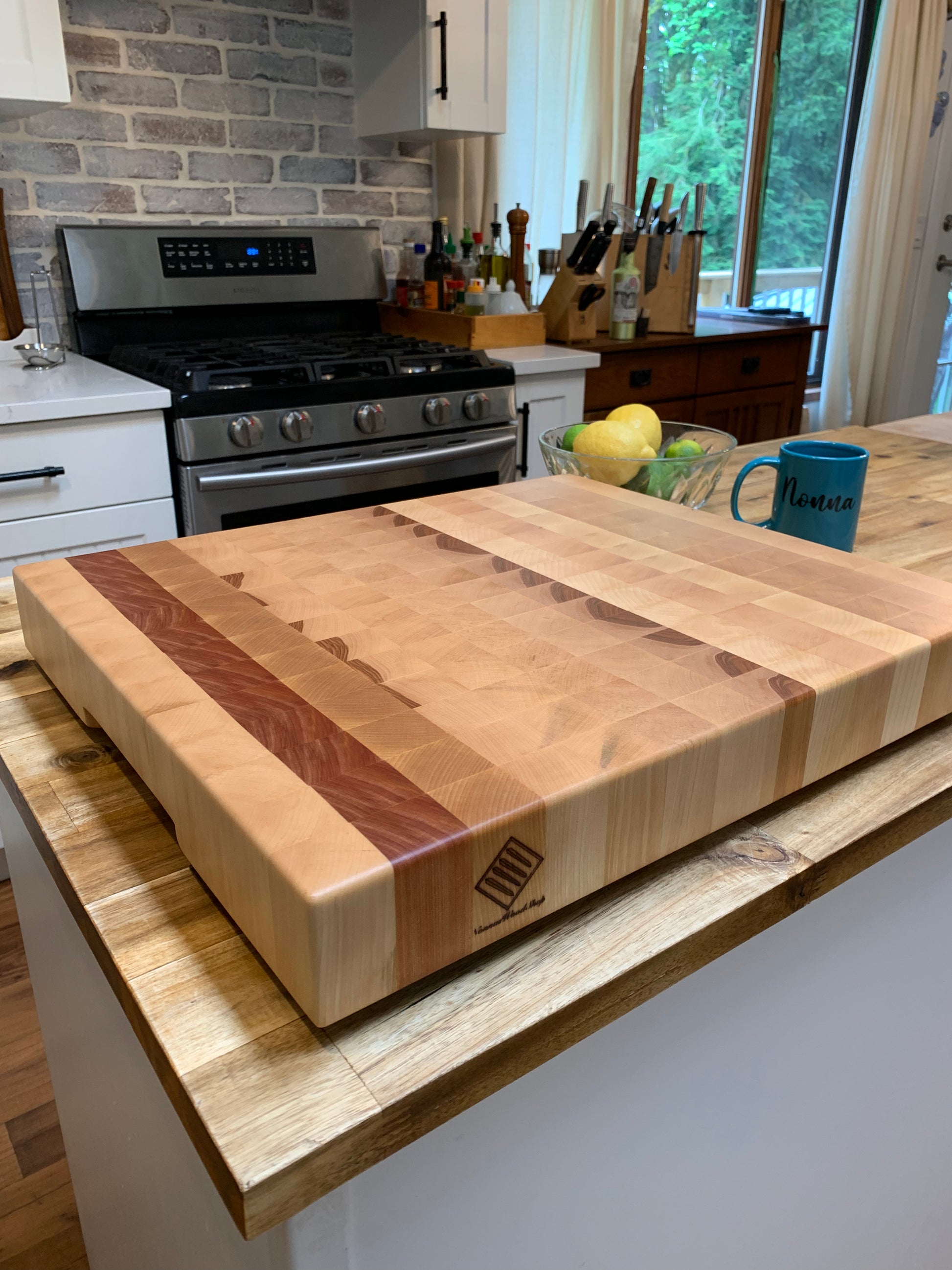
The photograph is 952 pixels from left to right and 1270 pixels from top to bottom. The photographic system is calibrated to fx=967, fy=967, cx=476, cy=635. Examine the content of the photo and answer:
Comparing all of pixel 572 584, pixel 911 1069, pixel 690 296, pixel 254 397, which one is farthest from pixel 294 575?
pixel 690 296

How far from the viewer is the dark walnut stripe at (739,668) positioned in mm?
502

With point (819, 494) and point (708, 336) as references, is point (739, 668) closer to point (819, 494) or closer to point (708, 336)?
point (819, 494)

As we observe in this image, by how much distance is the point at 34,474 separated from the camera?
68.1 inches

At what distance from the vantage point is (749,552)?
710 mm

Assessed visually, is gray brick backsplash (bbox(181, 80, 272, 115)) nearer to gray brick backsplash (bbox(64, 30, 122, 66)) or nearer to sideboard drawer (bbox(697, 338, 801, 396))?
gray brick backsplash (bbox(64, 30, 122, 66))

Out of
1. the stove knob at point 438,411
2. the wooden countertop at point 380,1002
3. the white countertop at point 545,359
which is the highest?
the white countertop at point 545,359

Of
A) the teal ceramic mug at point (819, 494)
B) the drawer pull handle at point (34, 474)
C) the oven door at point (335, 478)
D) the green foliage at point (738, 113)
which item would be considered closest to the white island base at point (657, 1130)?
the teal ceramic mug at point (819, 494)

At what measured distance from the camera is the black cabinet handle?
7.76ft

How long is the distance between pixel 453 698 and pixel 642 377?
2.37 meters

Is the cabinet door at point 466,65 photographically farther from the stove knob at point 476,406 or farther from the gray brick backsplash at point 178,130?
the stove knob at point 476,406

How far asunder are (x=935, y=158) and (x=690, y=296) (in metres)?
1.99

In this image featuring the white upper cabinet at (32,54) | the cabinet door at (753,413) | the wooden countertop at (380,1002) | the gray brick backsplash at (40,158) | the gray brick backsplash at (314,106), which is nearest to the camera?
the wooden countertop at (380,1002)

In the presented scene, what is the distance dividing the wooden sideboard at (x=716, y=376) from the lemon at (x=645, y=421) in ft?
5.13

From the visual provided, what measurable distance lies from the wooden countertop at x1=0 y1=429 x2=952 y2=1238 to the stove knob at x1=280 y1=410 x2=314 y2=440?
1.40m
